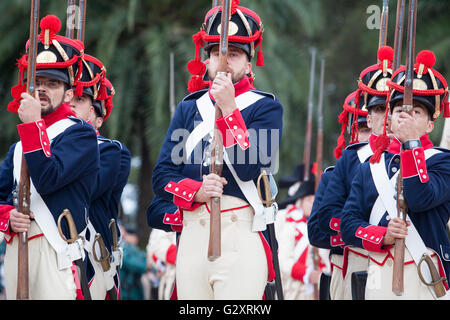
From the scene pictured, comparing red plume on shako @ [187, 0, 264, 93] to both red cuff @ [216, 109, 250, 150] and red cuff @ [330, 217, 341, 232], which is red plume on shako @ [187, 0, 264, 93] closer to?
red cuff @ [216, 109, 250, 150]

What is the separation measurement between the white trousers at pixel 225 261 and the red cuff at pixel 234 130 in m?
0.36

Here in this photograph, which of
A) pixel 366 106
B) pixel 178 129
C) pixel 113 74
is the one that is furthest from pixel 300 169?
pixel 178 129

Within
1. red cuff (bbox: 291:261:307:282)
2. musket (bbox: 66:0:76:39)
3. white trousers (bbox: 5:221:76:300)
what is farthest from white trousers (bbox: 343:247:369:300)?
red cuff (bbox: 291:261:307:282)

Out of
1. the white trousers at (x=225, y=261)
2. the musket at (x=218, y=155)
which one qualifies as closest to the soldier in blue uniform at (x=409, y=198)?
the white trousers at (x=225, y=261)

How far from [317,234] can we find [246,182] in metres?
1.66

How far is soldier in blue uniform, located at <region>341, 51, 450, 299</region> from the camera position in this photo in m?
5.44

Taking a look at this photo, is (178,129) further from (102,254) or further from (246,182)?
(102,254)

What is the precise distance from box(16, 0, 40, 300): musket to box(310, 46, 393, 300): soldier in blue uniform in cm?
214

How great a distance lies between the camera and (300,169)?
36.5 ft

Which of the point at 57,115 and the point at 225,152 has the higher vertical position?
the point at 57,115

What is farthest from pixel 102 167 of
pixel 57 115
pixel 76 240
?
pixel 76 240

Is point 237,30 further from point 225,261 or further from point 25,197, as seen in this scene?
point 25,197

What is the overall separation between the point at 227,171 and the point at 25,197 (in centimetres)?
119

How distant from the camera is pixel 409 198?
5426 millimetres
